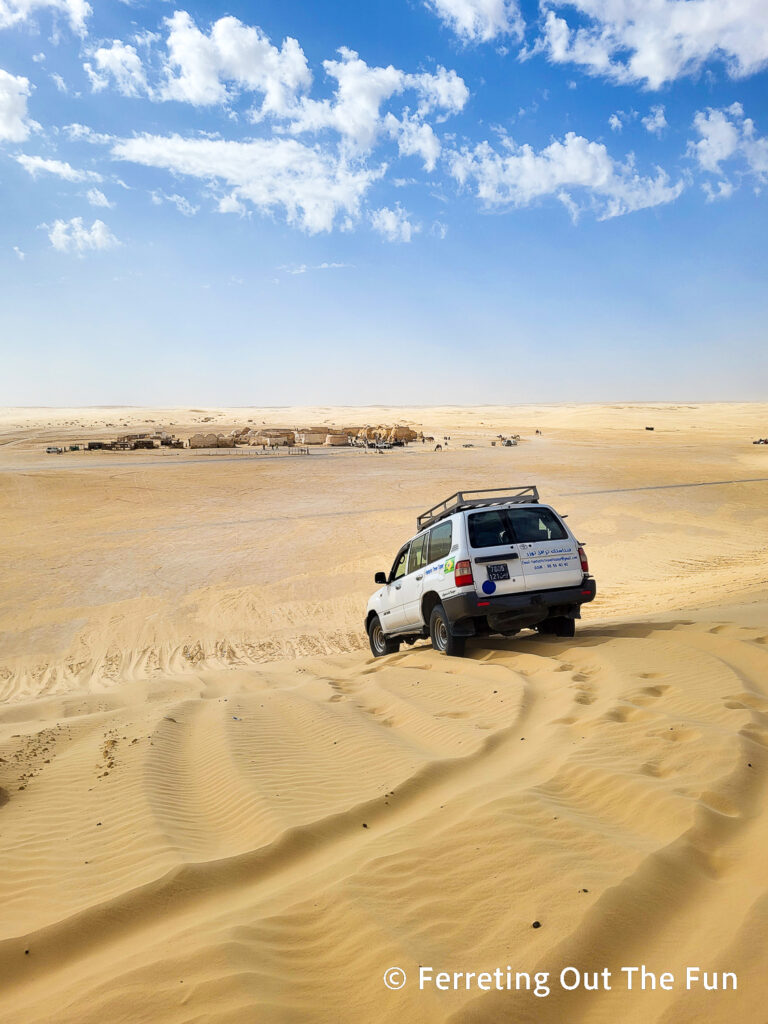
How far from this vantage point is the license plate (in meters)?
8.52

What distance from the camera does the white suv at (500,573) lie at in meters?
8.50

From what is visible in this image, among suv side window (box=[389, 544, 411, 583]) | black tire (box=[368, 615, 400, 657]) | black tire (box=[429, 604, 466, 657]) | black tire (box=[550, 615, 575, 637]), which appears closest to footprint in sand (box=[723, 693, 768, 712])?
black tire (box=[550, 615, 575, 637])

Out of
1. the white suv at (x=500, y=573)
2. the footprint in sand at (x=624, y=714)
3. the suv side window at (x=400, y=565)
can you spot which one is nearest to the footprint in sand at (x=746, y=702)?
the footprint in sand at (x=624, y=714)

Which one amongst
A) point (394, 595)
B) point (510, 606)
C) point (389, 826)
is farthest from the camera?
point (394, 595)

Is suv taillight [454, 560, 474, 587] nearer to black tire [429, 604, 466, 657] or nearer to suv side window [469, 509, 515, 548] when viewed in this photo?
suv side window [469, 509, 515, 548]

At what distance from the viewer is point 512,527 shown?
8852 mm

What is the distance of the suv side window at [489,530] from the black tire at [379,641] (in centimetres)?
303

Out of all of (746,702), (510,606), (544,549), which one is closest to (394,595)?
(510,606)

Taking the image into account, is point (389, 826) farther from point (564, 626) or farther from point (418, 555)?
point (418, 555)

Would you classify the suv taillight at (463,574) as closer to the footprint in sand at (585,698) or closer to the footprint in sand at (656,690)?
the footprint in sand at (585,698)

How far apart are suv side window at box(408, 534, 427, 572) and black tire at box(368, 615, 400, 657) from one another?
1.51 m

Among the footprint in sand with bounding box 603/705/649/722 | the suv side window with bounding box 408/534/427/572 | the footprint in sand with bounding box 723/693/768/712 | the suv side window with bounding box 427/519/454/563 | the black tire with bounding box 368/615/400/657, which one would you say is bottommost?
the black tire with bounding box 368/615/400/657

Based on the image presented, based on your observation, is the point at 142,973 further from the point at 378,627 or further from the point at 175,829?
the point at 378,627

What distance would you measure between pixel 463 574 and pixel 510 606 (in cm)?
69
